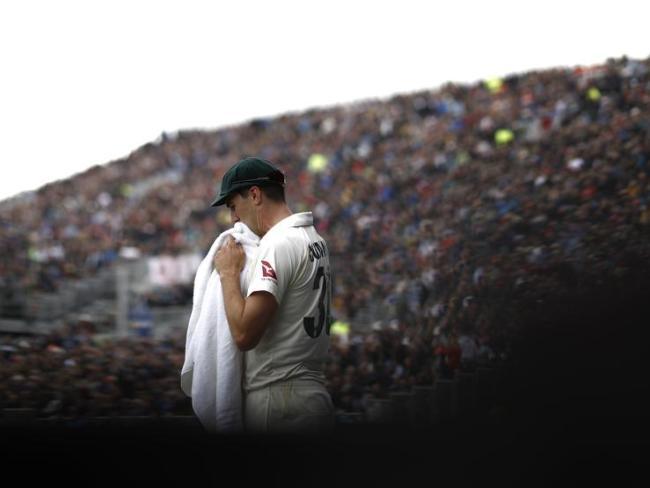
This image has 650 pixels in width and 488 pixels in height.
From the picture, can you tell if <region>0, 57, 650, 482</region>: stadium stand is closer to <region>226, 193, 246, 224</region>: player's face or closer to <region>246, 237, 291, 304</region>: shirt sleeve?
<region>246, 237, 291, 304</region>: shirt sleeve

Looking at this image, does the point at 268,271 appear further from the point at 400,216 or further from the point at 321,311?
the point at 400,216

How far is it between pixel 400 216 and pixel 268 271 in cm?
1216

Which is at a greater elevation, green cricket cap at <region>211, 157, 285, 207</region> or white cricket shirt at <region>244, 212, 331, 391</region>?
green cricket cap at <region>211, 157, 285, 207</region>

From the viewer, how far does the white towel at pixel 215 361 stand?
198 centimetres

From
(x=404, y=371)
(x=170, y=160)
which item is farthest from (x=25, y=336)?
(x=170, y=160)

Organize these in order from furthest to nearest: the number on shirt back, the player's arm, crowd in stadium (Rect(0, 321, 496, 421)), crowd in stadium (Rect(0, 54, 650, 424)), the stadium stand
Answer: crowd in stadium (Rect(0, 54, 650, 424)) → crowd in stadium (Rect(0, 321, 496, 421)) → the number on shirt back → the player's arm → the stadium stand

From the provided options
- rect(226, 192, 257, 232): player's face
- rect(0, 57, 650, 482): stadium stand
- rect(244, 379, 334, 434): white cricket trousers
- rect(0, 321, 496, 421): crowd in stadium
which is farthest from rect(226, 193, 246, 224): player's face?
rect(0, 321, 496, 421): crowd in stadium

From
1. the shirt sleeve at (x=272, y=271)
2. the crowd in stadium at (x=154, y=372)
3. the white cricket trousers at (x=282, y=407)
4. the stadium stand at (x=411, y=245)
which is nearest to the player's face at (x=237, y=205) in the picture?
the shirt sleeve at (x=272, y=271)

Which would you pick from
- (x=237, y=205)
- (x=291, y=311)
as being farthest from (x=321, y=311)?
(x=237, y=205)

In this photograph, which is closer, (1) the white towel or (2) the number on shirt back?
(1) the white towel

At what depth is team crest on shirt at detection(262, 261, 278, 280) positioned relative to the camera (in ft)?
6.48

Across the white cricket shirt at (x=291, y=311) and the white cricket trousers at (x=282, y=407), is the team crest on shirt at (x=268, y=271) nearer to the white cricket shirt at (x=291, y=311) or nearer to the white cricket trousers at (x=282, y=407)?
the white cricket shirt at (x=291, y=311)

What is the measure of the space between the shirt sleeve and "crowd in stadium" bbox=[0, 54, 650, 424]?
0.51 m

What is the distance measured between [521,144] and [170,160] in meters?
14.1
